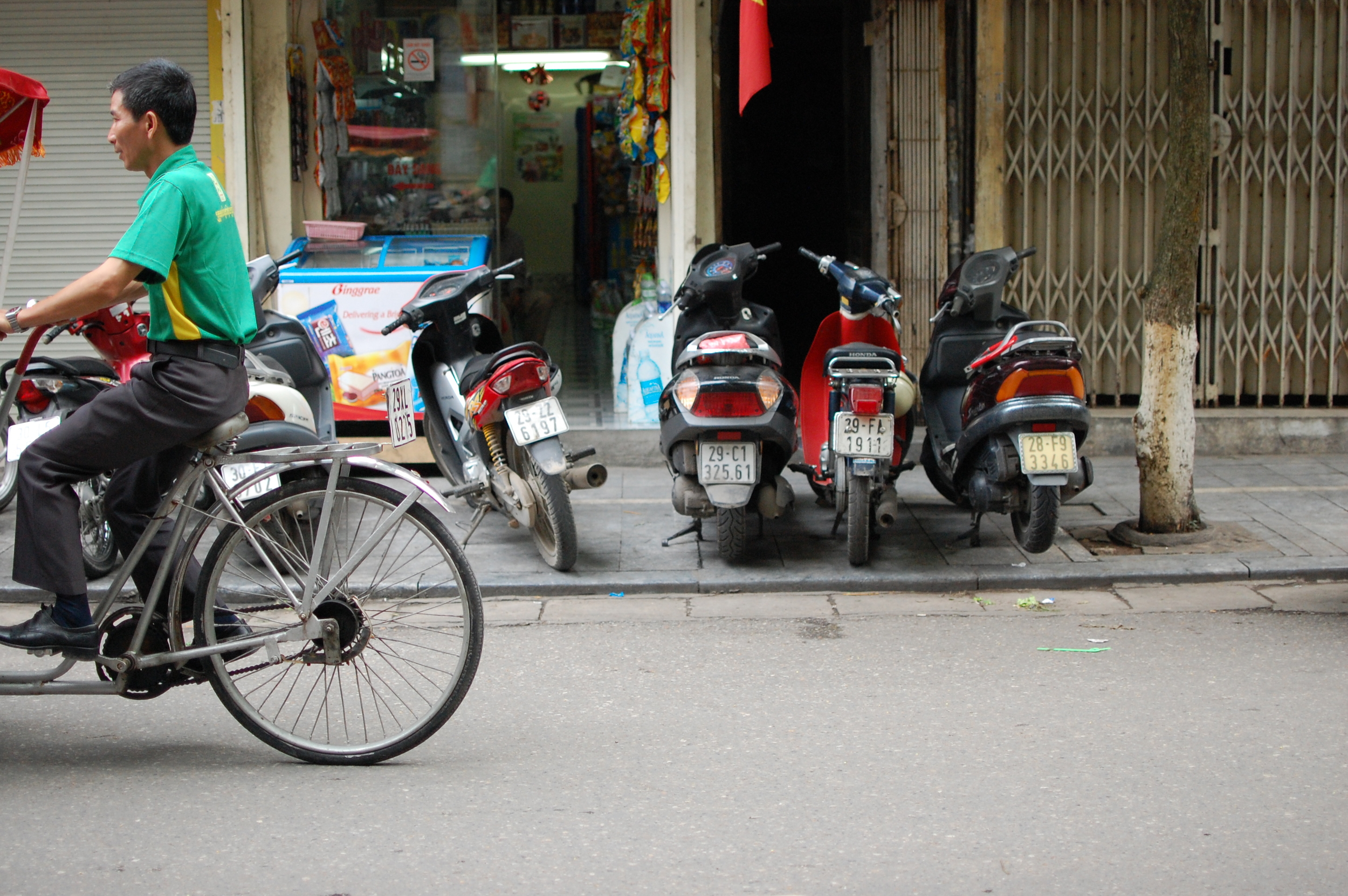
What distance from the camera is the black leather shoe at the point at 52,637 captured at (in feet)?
12.1

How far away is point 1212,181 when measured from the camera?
8.27 metres

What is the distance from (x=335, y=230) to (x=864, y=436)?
12.9ft

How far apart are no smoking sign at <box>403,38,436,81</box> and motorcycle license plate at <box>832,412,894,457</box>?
427cm

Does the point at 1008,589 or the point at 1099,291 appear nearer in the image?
the point at 1008,589

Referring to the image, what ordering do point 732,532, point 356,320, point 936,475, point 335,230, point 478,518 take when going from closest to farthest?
point 732,532, point 478,518, point 936,475, point 356,320, point 335,230

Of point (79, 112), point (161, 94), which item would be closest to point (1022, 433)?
point (161, 94)

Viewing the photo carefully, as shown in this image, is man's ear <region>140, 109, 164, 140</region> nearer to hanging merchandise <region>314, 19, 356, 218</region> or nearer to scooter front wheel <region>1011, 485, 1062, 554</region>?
scooter front wheel <region>1011, 485, 1062, 554</region>

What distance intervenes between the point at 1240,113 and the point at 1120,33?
87 centimetres

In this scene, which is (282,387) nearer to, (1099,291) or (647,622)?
(647,622)

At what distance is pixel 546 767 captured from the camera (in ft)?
12.5

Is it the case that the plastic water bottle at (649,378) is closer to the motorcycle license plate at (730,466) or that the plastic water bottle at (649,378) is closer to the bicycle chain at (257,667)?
the motorcycle license plate at (730,466)

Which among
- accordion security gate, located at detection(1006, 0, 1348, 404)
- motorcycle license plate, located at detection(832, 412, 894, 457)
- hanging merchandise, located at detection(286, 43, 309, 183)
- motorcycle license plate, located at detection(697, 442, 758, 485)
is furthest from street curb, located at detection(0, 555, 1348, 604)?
hanging merchandise, located at detection(286, 43, 309, 183)

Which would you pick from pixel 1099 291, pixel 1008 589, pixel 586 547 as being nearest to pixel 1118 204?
pixel 1099 291

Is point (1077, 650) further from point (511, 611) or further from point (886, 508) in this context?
point (511, 611)
